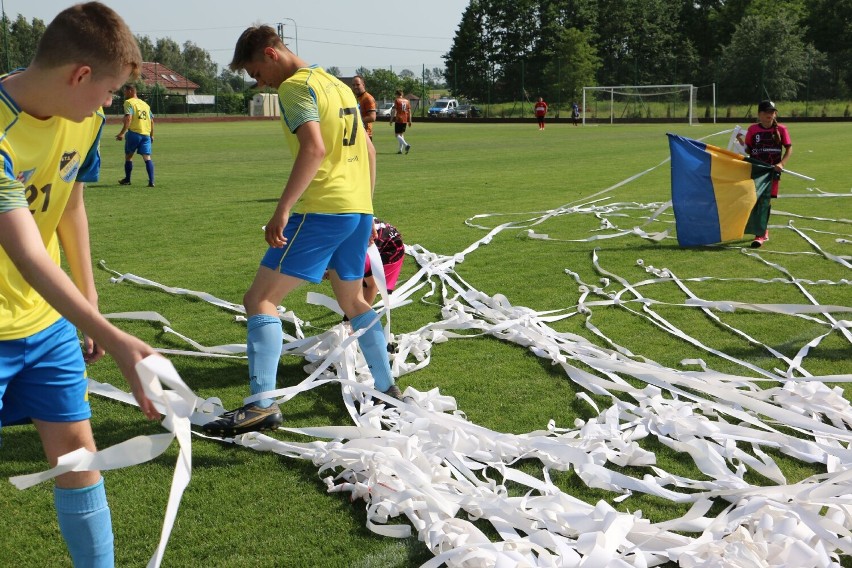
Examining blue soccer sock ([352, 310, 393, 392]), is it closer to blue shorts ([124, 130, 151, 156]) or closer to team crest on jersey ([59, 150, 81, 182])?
team crest on jersey ([59, 150, 81, 182])

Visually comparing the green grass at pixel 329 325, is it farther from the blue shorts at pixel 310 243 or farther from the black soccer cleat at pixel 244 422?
the blue shorts at pixel 310 243

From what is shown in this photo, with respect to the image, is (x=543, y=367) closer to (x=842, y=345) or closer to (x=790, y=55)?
(x=842, y=345)

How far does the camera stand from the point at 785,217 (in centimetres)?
1252

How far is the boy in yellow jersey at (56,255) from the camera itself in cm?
226

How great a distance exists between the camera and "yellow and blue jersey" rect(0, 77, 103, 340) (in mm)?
2428

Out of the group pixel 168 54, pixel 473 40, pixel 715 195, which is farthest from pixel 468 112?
pixel 168 54

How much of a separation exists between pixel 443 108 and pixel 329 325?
64.0 metres

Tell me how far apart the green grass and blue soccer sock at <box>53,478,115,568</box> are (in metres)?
0.51

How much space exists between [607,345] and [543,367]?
0.75 m

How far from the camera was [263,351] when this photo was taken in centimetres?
461

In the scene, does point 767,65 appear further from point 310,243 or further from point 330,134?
point 310,243

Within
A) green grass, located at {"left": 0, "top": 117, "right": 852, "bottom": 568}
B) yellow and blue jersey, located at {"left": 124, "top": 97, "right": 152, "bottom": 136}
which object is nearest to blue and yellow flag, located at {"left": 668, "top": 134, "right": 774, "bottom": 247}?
green grass, located at {"left": 0, "top": 117, "right": 852, "bottom": 568}

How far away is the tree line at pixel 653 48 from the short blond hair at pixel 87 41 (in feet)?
211

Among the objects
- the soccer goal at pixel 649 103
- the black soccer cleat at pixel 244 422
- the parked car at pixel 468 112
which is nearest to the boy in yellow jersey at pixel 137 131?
the black soccer cleat at pixel 244 422
